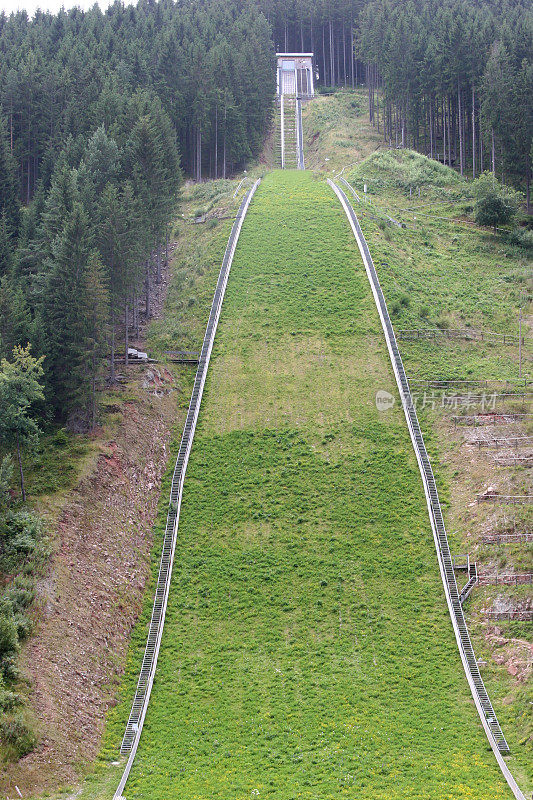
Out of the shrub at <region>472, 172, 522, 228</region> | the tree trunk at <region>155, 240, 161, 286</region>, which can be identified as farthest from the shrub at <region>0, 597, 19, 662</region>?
the shrub at <region>472, 172, 522, 228</region>

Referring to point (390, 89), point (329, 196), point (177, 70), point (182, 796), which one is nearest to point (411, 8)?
point (390, 89)

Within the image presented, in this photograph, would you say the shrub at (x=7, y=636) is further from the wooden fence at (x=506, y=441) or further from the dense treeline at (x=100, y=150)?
the wooden fence at (x=506, y=441)

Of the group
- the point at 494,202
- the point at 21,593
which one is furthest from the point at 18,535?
the point at 494,202

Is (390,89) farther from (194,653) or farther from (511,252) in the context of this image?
(194,653)

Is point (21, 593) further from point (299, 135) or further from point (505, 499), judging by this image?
point (299, 135)

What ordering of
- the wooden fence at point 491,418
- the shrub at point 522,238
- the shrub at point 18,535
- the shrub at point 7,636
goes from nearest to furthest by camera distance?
the shrub at point 7,636, the shrub at point 18,535, the wooden fence at point 491,418, the shrub at point 522,238

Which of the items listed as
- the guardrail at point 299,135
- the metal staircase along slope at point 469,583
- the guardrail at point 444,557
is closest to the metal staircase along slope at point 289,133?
the guardrail at point 299,135
